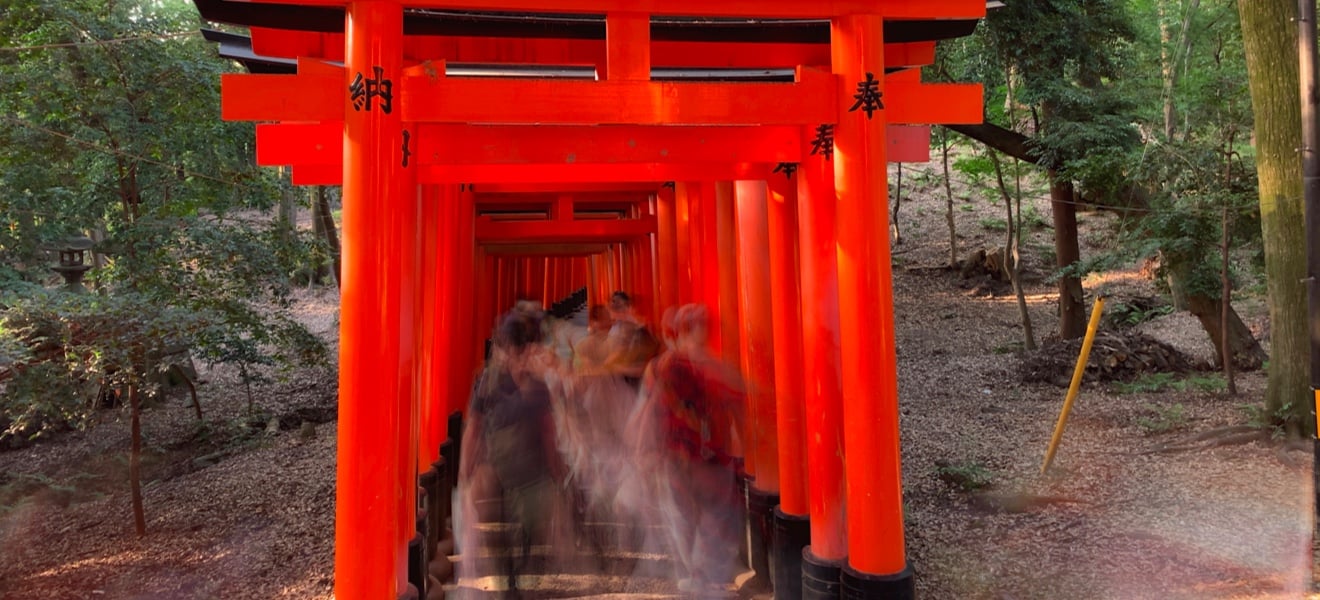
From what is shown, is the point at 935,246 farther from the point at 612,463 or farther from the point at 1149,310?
the point at 612,463

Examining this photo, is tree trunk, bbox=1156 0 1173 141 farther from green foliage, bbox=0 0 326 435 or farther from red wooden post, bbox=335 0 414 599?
green foliage, bbox=0 0 326 435

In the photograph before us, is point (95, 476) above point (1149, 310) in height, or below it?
below

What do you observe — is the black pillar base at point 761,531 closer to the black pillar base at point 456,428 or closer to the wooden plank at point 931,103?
the wooden plank at point 931,103

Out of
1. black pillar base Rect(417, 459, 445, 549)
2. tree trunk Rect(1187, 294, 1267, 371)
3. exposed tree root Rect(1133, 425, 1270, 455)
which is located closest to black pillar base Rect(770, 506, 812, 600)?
black pillar base Rect(417, 459, 445, 549)

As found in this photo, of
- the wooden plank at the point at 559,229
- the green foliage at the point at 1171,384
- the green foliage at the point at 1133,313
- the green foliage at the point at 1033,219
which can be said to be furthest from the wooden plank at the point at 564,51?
the green foliage at the point at 1033,219

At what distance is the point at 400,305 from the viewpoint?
3.03 m

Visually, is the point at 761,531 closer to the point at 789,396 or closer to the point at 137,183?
the point at 789,396

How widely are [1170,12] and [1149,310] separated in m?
6.31

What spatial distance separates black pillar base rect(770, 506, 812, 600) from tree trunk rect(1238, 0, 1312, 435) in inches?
159

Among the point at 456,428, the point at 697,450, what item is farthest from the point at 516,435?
the point at 456,428

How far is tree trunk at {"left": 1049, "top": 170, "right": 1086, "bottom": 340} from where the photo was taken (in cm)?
1009

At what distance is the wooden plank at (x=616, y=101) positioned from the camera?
298cm

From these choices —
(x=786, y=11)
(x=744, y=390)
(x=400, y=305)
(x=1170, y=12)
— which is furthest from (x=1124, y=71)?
(x=400, y=305)

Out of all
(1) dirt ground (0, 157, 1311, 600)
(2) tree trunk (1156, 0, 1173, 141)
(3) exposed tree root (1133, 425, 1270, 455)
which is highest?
(2) tree trunk (1156, 0, 1173, 141)
